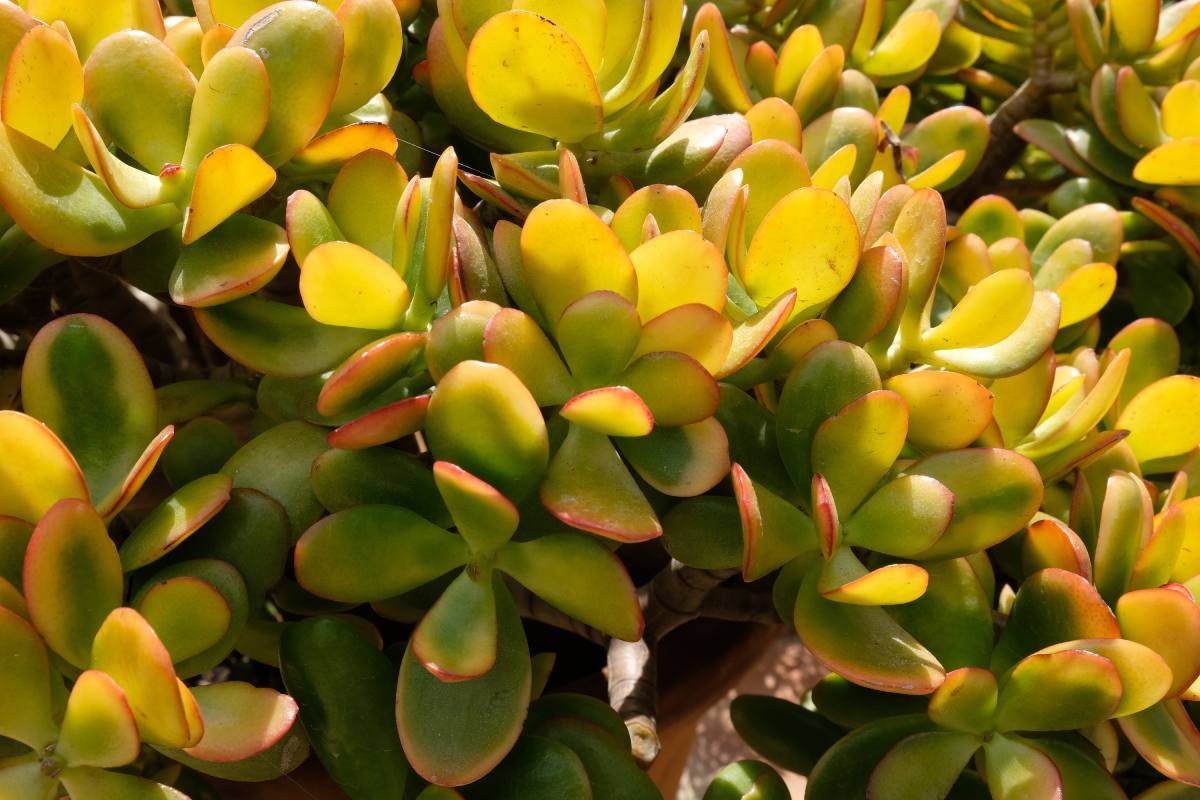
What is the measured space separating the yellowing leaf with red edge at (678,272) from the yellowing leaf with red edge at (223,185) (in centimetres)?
16

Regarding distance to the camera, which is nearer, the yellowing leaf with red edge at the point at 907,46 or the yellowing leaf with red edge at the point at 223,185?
the yellowing leaf with red edge at the point at 223,185

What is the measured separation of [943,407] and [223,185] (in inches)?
13.1

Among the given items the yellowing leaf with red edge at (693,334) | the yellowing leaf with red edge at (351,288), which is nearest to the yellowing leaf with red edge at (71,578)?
the yellowing leaf with red edge at (351,288)

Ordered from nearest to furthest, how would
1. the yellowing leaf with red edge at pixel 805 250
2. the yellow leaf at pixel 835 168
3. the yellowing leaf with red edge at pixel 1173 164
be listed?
1. the yellowing leaf with red edge at pixel 805 250
2. the yellow leaf at pixel 835 168
3. the yellowing leaf with red edge at pixel 1173 164

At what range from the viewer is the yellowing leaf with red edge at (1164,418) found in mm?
576

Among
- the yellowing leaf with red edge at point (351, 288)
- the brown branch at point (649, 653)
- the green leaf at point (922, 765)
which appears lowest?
the brown branch at point (649, 653)

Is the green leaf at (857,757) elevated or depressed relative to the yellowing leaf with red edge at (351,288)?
depressed

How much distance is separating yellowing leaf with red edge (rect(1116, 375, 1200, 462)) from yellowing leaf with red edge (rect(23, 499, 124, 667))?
20.6 inches

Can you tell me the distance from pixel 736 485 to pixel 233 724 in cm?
22

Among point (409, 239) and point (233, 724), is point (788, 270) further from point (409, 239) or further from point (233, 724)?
point (233, 724)

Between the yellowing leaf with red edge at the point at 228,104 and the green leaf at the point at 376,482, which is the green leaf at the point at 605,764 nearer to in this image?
the green leaf at the point at 376,482

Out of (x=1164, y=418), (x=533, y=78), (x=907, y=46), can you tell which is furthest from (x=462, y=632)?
(x=907, y=46)

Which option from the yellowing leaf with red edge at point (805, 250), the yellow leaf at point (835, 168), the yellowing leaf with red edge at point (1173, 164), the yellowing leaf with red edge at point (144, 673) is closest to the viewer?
the yellowing leaf with red edge at point (144, 673)

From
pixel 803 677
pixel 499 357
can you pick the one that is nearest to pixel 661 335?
pixel 499 357
